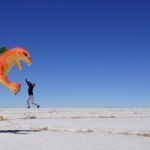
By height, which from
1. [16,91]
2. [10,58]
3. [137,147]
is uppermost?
[10,58]

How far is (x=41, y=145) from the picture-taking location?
10852mm

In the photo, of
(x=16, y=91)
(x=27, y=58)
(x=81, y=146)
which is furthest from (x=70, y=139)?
(x=27, y=58)

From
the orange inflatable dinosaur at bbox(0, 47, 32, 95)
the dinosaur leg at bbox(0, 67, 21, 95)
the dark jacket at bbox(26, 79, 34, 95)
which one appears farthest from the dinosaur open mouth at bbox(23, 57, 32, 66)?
the dark jacket at bbox(26, 79, 34, 95)

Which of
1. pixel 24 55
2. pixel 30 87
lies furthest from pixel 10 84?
pixel 30 87

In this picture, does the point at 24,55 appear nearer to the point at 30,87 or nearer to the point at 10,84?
the point at 10,84

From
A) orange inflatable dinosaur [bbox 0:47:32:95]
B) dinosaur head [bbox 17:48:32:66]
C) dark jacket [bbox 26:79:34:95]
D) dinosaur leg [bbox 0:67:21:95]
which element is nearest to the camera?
dinosaur leg [bbox 0:67:21:95]

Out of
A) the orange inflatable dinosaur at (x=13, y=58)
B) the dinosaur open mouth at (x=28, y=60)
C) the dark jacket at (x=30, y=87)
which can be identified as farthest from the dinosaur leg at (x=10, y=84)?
the dark jacket at (x=30, y=87)

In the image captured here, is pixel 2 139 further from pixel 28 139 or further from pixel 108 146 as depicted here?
pixel 108 146

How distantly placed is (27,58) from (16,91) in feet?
4.25

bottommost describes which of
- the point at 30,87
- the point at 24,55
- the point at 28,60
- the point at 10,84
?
the point at 10,84

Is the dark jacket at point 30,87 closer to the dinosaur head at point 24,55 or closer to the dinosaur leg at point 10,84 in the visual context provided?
the dinosaur head at point 24,55

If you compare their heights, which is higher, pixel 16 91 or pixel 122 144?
pixel 16 91

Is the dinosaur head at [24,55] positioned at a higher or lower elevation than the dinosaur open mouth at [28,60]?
higher

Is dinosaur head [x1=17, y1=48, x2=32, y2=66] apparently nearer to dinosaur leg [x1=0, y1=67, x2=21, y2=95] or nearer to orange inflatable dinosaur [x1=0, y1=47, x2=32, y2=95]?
orange inflatable dinosaur [x1=0, y1=47, x2=32, y2=95]
